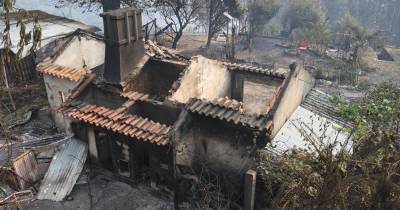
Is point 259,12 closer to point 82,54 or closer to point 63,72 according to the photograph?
point 82,54

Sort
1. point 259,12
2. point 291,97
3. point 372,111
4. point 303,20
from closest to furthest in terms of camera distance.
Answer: point 291,97 < point 372,111 < point 259,12 < point 303,20

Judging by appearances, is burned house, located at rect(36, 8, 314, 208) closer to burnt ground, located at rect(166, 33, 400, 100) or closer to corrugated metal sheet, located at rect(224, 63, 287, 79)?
corrugated metal sheet, located at rect(224, 63, 287, 79)

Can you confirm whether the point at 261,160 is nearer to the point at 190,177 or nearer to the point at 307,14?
the point at 190,177

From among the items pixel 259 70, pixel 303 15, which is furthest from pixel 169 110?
pixel 303 15

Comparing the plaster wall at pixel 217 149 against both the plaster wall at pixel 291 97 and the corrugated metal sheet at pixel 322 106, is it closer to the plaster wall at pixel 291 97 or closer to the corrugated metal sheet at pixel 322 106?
the plaster wall at pixel 291 97

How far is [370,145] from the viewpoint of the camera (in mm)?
5973

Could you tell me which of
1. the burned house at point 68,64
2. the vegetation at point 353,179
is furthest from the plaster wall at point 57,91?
the vegetation at point 353,179

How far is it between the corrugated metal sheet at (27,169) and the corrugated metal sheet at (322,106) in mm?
9691

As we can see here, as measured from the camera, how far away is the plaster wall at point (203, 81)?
1245 centimetres

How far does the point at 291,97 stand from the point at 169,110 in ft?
12.6

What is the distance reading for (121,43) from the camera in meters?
12.5

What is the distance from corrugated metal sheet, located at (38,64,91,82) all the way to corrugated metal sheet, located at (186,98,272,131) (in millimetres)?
5739

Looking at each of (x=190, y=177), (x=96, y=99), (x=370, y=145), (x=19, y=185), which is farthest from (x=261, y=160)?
(x=19, y=185)

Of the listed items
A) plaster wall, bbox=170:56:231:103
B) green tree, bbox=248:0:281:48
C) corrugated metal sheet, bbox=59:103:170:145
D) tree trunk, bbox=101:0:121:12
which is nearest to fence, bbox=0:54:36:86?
tree trunk, bbox=101:0:121:12
